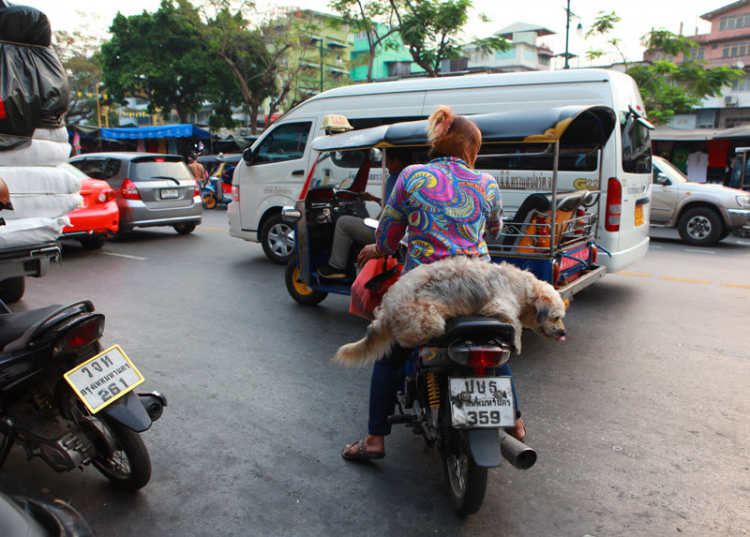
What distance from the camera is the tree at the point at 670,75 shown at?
15344 mm

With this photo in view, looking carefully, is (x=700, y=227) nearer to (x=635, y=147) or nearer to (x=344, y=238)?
(x=635, y=147)

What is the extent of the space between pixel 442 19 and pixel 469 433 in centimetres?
1754

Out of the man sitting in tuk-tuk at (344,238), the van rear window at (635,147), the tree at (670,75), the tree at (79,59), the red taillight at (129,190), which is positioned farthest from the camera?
the tree at (79,59)

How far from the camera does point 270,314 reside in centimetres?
583

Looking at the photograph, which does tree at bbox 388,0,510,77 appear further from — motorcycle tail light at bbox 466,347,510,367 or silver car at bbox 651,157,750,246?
motorcycle tail light at bbox 466,347,510,367

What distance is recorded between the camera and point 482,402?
7.77 feet

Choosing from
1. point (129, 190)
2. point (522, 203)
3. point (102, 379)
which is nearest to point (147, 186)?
point (129, 190)

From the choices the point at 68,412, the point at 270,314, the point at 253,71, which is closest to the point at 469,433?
the point at 68,412

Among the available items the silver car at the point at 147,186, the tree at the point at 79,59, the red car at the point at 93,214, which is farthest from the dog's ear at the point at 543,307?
the tree at the point at 79,59

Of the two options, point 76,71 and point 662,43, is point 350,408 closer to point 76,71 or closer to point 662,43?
point 662,43

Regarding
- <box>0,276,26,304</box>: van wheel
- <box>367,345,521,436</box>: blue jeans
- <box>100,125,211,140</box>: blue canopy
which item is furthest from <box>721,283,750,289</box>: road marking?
<box>100,125,211,140</box>: blue canopy

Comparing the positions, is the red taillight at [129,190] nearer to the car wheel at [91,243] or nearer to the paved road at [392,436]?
the car wheel at [91,243]

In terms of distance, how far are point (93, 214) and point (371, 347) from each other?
24.7 ft

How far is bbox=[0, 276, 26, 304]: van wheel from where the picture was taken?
6.00m
